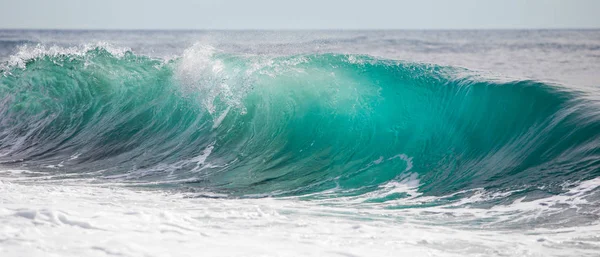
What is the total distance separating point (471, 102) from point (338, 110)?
2.03 m

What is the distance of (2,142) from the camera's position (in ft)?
34.4

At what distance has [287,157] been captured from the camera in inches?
339

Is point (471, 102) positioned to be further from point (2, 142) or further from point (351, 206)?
point (2, 142)

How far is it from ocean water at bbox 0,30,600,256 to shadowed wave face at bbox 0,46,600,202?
3 cm

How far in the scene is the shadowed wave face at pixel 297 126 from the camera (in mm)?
7180

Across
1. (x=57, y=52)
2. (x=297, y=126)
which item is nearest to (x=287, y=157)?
(x=297, y=126)

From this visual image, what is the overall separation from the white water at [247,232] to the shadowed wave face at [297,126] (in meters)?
1.22

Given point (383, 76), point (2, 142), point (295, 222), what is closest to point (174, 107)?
point (2, 142)

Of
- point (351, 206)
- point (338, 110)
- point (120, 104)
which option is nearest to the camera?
point (351, 206)

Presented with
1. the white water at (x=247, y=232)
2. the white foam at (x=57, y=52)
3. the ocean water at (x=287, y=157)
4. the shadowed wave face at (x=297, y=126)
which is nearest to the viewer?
the white water at (x=247, y=232)

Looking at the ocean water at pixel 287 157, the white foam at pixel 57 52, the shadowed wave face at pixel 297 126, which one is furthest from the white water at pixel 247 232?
the white foam at pixel 57 52

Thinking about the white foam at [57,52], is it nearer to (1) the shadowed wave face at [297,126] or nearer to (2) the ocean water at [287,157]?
(2) the ocean water at [287,157]

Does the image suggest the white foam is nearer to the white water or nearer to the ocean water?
the ocean water

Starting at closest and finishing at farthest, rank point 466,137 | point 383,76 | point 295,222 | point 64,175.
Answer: point 295,222
point 64,175
point 466,137
point 383,76
